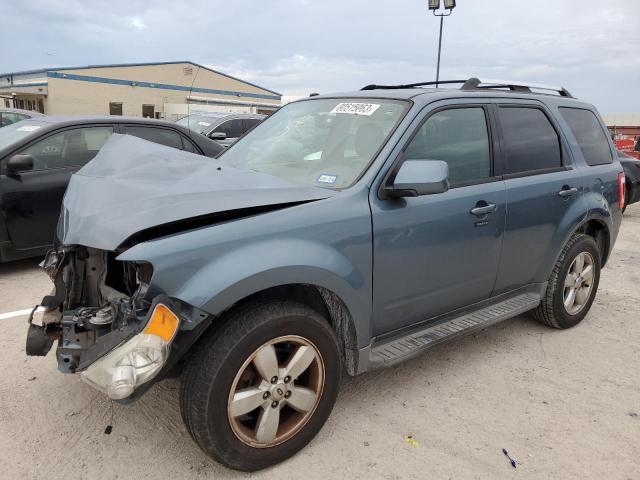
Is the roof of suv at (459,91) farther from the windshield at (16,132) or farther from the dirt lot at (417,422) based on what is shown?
the windshield at (16,132)

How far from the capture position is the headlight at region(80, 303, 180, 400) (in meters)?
1.98

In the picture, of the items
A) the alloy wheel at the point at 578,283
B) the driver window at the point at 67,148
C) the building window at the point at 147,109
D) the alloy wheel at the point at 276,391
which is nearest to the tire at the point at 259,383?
the alloy wheel at the point at 276,391

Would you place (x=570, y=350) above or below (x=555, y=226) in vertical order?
below

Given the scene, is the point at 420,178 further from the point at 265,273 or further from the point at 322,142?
the point at 265,273

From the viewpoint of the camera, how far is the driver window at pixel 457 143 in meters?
3.01

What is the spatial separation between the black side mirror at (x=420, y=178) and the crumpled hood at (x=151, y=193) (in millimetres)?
360

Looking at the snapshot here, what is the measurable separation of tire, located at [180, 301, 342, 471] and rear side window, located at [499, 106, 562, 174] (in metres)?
1.91

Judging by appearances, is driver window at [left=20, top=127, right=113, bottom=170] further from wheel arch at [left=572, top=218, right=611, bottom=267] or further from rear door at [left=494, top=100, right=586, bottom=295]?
wheel arch at [left=572, top=218, right=611, bottom=267]

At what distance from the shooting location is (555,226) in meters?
3.77

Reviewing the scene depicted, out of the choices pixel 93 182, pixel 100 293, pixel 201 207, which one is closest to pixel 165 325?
pixel 201 207

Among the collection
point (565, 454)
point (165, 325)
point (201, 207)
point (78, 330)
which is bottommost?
point (565, 454)

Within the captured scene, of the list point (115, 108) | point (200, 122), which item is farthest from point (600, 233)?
point (115, 108)

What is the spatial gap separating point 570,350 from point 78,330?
11.2 feet

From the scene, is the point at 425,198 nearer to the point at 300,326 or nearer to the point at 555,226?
the point at 300,326
